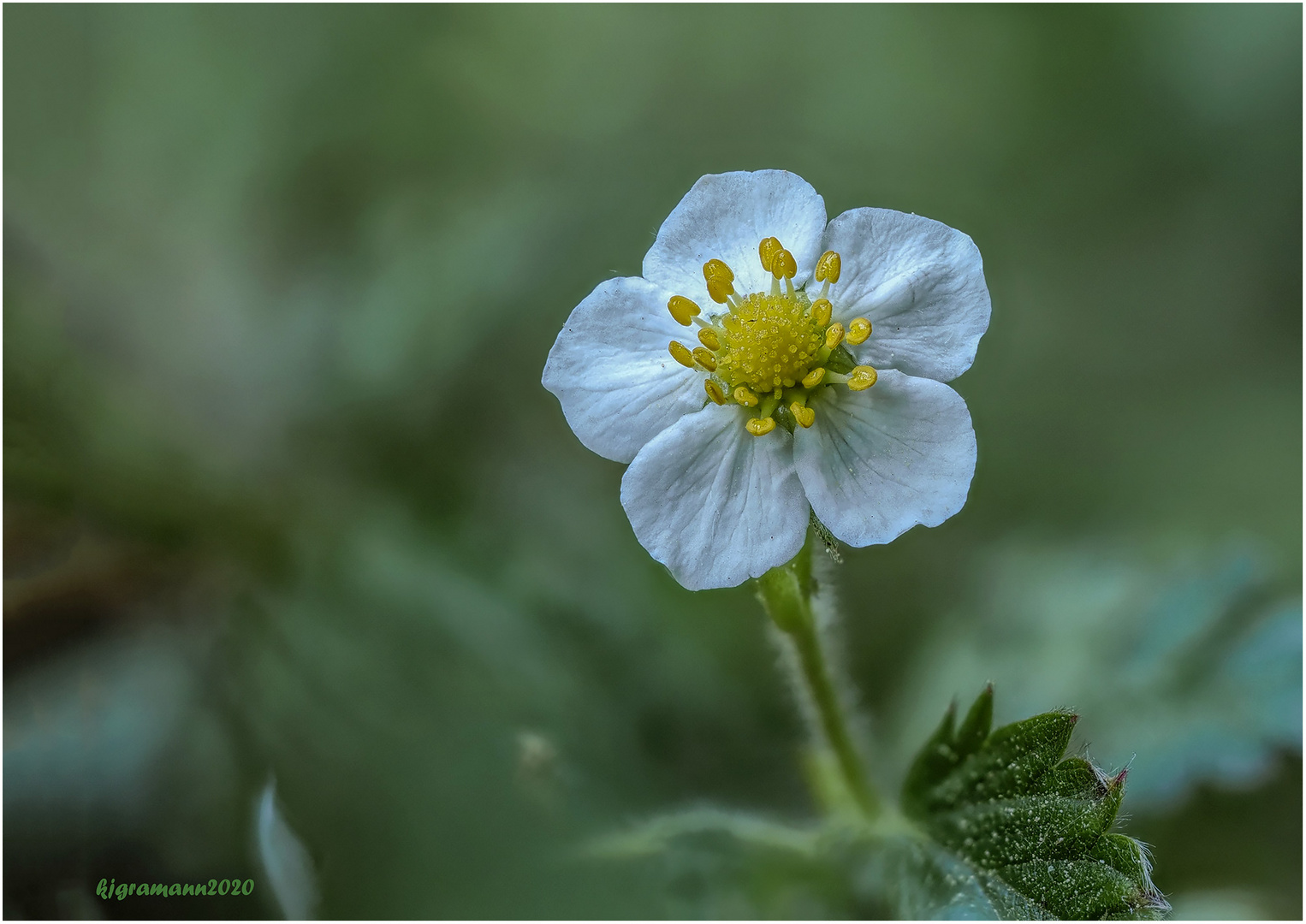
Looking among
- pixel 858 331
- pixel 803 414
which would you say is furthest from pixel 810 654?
pixel 858 331

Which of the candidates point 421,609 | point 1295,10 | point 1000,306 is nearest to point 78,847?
point 421,609

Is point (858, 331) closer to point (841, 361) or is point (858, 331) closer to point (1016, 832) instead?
point (841, 361)

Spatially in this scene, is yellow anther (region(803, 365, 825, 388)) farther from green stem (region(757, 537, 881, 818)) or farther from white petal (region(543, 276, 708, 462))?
green stem (region(757, 537, 881, 818))

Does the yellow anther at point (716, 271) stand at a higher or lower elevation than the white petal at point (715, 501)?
higher

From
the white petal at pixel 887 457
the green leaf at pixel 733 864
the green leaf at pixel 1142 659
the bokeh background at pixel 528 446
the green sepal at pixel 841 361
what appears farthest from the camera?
the green leaf at pixel 1142 659

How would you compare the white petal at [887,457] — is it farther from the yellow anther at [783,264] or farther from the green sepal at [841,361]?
the yellow anther at [783,264]

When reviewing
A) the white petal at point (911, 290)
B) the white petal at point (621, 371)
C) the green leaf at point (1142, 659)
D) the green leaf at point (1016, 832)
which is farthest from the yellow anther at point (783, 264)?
the green leaf at point (1142, 659)

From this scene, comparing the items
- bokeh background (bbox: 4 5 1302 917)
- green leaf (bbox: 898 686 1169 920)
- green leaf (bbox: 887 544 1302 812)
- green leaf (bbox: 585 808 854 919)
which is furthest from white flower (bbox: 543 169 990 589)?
green leaf (bbox: 887 544 1302 812)
